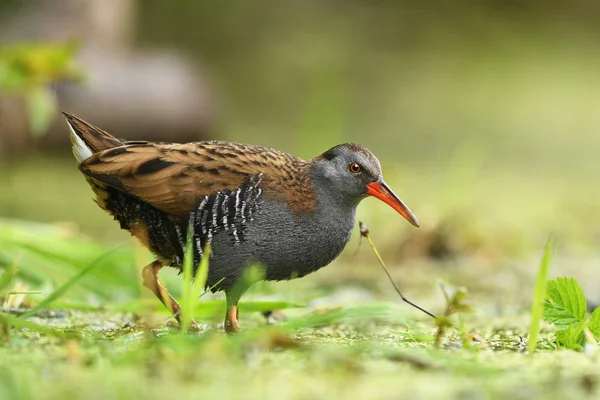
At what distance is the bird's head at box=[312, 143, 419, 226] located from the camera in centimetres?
310

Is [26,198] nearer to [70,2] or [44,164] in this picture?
[44,164]

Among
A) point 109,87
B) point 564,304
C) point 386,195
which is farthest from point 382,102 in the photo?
point 564,304

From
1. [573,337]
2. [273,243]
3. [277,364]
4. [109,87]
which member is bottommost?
[277,364]

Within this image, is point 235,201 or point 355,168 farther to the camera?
point 355,168

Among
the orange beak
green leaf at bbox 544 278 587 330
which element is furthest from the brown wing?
green leaf at bbox 544 278 587 330

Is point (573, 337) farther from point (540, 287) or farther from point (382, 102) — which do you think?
point (382, 102)

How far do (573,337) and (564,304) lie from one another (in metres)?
0.12

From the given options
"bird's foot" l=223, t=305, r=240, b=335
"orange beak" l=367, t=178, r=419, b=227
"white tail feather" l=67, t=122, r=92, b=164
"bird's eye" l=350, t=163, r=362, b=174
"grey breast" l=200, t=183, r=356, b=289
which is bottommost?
"bird's foot" l=223, t=305, r=240, b=335

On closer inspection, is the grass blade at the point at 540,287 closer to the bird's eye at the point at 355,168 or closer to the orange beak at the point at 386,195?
the orange beak at the point at 386,195

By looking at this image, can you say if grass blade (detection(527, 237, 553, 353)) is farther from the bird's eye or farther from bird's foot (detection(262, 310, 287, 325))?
bird's foot (detection(262, 310, 287, 325))

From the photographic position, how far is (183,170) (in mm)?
2994

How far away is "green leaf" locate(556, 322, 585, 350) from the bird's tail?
1.57 meters

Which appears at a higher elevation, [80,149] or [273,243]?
[80,149]

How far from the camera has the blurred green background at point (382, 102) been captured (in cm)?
562
